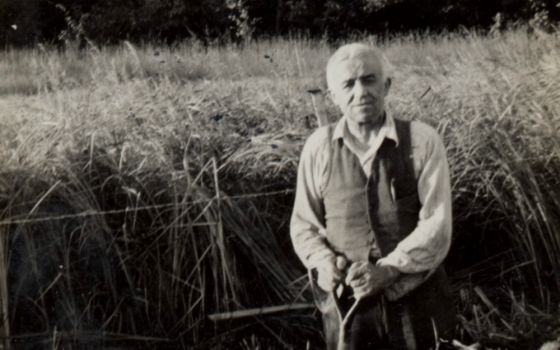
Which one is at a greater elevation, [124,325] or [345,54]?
[345,54]

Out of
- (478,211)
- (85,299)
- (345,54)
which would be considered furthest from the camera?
(478,211)

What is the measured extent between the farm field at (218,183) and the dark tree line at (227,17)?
52 mm

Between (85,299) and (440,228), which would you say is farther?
(85,299)

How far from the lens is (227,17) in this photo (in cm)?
252

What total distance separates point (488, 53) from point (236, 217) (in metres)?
1.00

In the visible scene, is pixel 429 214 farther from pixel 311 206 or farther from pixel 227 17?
pixel 227 17

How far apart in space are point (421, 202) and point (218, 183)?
0.66m

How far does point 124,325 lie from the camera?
2242 mm

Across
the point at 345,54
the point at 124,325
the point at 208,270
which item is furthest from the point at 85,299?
the point at 345,54


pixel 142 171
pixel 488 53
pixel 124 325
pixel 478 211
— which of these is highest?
pixel 488 53

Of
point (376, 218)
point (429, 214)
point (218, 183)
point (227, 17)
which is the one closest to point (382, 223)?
point (376, 218)

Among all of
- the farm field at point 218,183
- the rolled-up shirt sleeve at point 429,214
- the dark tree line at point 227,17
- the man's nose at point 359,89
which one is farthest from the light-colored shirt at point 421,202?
the dark tree line at point 227,17

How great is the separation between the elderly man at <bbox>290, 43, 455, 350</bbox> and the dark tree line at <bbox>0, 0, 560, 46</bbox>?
54 cm

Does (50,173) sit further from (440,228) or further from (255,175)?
(440,228)
